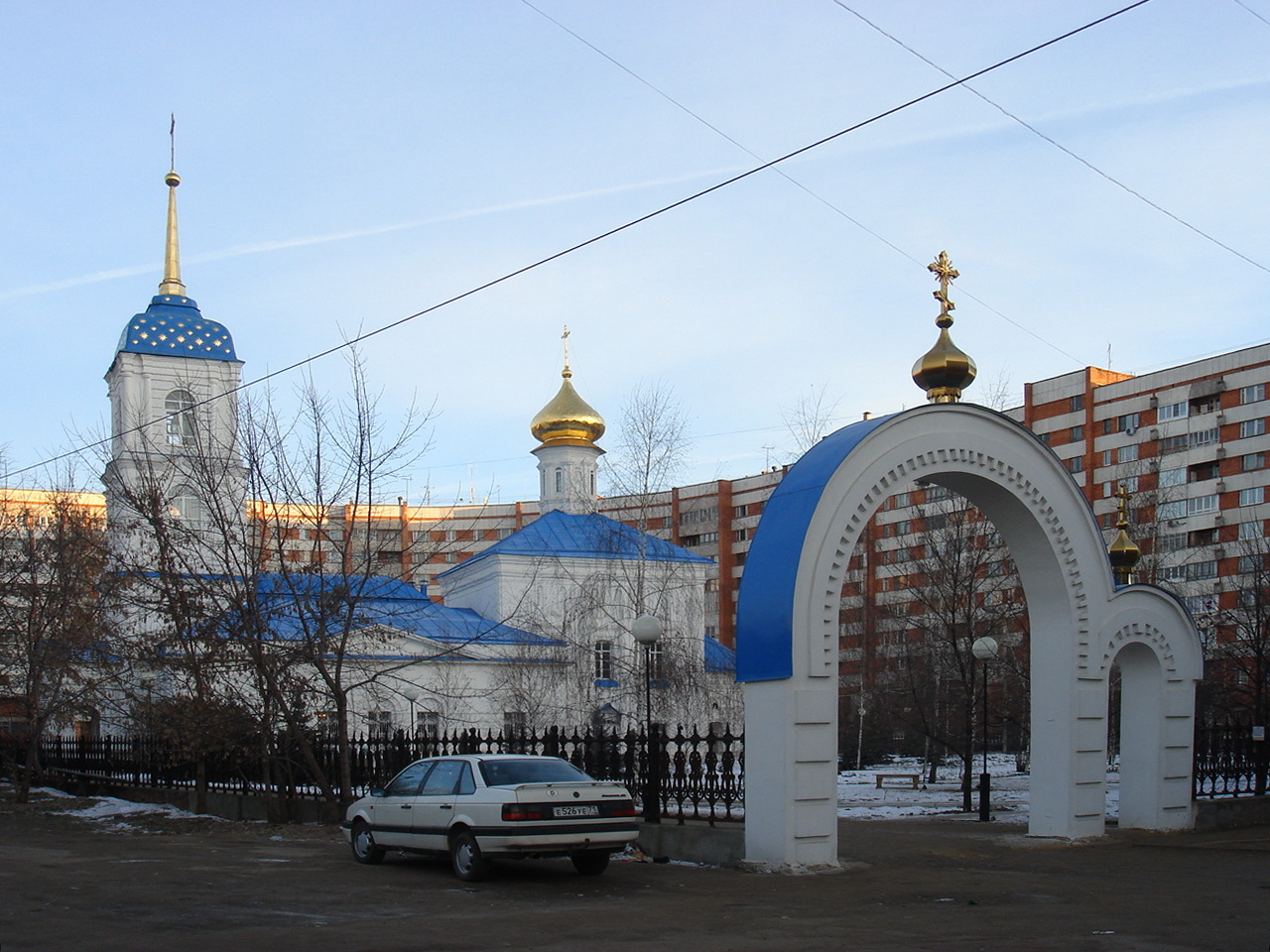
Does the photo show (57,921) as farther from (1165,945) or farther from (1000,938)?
(1165,945)

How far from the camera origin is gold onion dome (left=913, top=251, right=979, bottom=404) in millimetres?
14305

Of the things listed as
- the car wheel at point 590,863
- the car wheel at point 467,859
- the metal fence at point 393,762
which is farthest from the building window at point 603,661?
the car wheel at point 467,859

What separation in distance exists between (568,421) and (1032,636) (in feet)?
124

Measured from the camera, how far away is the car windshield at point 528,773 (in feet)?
39.8

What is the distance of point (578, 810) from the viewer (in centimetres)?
1183

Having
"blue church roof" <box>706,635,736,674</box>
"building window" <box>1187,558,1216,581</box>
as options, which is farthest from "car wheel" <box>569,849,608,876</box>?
"building window" <box>1187,558,1216,581</box>

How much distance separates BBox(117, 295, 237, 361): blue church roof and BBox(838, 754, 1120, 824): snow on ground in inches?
952

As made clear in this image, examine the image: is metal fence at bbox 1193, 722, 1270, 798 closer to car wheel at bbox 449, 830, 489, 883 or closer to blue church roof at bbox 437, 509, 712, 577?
car wheel at bbox 449, 830, 489, 883

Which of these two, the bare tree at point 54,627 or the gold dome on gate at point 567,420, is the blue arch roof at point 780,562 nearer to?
the bare tree at point 54,627

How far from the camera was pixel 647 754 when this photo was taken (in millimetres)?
14211

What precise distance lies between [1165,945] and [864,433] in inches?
236

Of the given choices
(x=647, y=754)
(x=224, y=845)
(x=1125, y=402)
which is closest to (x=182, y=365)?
(x=224, y=845)

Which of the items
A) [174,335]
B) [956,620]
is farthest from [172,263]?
[956,620]

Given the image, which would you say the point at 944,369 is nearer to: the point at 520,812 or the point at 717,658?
the point at 520,812
